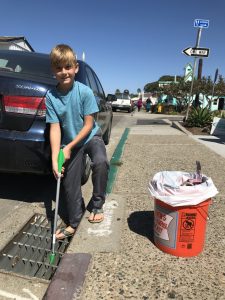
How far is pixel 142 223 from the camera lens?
3.52 m

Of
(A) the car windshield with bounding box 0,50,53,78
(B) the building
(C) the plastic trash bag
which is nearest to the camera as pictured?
(C) the plastic trash bag

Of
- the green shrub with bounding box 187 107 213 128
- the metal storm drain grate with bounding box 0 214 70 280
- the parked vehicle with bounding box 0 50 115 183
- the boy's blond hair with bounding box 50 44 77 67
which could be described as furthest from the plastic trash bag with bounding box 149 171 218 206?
the green shrub with bounding box 187 107 213 128

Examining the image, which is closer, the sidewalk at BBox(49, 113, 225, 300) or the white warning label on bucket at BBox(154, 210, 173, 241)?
the sidewalk at BBox(49, 113, 225, 300)

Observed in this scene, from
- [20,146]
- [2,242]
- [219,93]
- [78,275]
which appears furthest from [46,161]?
[219,93]

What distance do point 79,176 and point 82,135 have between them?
0.43 meters

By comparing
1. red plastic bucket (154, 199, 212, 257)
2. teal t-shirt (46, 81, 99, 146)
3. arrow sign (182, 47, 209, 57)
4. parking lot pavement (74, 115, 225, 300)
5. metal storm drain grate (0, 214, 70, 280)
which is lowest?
metal storm drain grate (0, 214, 70, 280)

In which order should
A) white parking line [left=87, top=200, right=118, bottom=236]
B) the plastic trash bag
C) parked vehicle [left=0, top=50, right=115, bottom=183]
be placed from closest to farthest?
1. the plastic trash bag
2. white parking line [left=87, top=200, right=118, bottom=236]
3. parked vehicle [left=0, top=50, right=115, bottom=183]

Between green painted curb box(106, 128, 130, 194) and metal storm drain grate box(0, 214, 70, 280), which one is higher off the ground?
green painted curb box(106, 128, 130, 194)

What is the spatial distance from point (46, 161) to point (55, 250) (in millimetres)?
915

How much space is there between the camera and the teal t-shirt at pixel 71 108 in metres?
3.21

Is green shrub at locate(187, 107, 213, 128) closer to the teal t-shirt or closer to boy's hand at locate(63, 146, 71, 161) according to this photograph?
the teal t-shirt

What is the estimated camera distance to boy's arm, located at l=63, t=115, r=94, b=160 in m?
3.14

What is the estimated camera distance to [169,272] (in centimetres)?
268

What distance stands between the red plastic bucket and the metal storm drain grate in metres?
0.88
